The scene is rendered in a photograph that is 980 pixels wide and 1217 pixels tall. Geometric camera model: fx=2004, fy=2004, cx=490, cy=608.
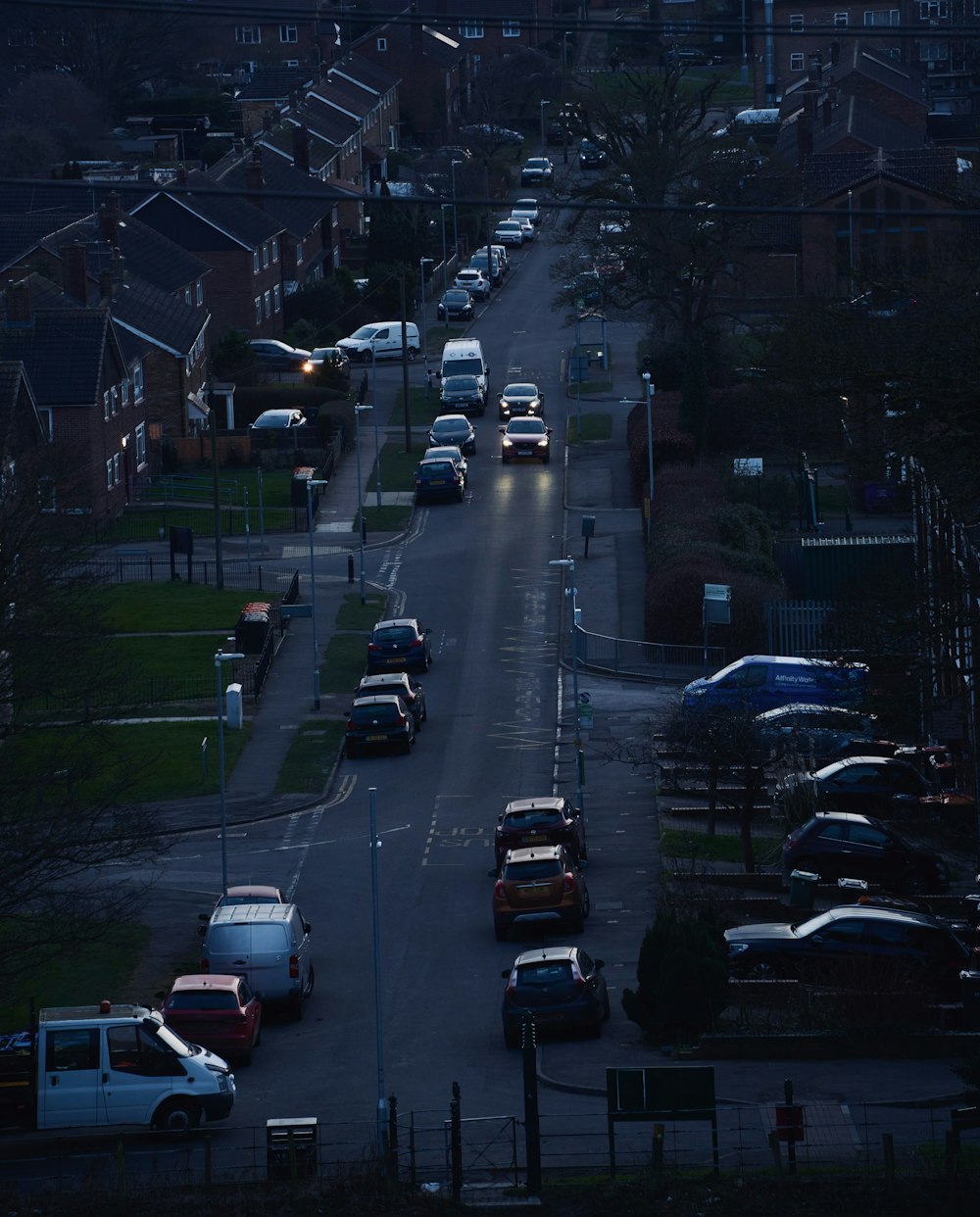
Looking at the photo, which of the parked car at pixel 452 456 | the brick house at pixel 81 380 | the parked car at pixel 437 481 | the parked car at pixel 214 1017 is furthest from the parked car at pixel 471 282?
the parked car at pixel 214 1017

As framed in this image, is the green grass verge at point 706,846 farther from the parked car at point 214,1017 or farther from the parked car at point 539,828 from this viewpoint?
the parked car at point 214,1017

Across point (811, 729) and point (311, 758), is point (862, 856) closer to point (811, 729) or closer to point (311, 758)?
point (811, 729)

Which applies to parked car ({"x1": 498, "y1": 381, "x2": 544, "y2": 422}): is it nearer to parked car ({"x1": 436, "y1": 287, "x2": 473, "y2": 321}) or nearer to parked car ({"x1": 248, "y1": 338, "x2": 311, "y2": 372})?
parked car ({"x1": 248, "y1": 338, "x2": 311, "y2": 372})

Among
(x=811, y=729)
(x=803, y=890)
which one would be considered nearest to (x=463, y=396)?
(x=811, y=729)

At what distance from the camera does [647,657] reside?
4666 cm

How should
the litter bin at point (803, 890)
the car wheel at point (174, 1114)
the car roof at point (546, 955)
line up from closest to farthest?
the car wheel at point (174, 1114), the car roof at point (546, 955), the litter bin at point (803, 890)

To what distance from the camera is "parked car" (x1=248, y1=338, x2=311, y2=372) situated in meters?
78.2

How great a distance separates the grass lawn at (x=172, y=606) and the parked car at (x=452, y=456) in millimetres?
11600

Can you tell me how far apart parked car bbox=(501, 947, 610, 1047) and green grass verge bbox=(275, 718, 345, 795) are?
48.1 feet

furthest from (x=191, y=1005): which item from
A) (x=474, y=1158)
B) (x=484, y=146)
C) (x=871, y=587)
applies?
(x=484, y=146)

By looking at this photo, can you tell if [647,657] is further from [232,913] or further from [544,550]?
[232,913]

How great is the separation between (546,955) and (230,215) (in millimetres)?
63383

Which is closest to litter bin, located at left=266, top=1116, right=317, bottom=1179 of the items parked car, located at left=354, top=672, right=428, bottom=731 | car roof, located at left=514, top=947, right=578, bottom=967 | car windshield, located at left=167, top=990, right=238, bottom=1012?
car windshield, located at left=167, top=990, right=238, bottom=1012

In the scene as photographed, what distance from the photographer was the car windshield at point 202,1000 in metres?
24.6
